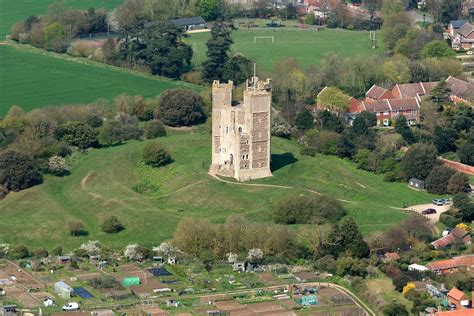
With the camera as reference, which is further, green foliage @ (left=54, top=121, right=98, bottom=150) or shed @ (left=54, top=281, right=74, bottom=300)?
green foliage @ (left=54, top=121, right=98, bottom=150)

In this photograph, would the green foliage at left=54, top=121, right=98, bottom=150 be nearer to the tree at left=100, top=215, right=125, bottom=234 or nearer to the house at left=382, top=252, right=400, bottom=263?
the tree at left=100, top=215, right=125, bottom=234

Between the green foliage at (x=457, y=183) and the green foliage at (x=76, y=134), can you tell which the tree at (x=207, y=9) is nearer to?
the green foliage at (x=76, y=134)

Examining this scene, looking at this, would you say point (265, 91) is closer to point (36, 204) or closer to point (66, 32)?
point (36, 204)

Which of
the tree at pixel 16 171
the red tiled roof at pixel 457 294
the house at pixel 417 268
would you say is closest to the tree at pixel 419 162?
the house at pixel 417 268

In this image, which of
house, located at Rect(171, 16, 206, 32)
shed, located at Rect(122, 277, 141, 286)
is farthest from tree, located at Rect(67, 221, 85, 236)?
house, located at Rect(171, 16, 206, 32)

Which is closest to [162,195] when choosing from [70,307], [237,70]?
[70,307]

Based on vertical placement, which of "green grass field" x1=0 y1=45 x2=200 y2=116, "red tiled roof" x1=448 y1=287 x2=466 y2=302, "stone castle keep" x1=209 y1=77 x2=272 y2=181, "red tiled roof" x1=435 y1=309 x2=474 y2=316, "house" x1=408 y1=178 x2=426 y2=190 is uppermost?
"stone castle keep" x1=209 y1=77 x2=272 y2=181

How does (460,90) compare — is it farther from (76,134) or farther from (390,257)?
(390,257)
